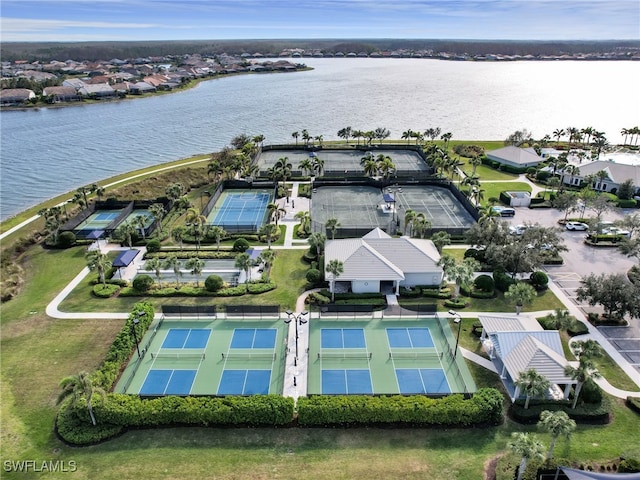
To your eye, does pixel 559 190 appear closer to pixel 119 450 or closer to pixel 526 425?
pixel 526 425

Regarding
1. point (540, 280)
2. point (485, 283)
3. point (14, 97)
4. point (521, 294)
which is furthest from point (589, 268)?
point (14, 97)

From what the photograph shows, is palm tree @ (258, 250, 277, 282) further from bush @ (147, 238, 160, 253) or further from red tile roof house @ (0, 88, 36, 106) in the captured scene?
red tile roof house @ (0, 88, 36, 106)

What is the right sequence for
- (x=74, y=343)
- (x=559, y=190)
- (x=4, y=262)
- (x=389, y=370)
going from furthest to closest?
(x=559, y=190) → (x=4, y=262) → (x=74, y=343) → (x=389, y=370)

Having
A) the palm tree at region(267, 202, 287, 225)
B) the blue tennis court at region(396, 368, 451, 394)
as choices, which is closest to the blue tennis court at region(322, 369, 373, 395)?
the blue tennis court at region(396, 368, 451, 394)

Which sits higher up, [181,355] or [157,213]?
[157,213]

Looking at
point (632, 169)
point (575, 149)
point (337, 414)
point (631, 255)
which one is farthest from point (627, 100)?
point (337, 414)

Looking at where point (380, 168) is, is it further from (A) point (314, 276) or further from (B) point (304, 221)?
(A) point (314, 276)
